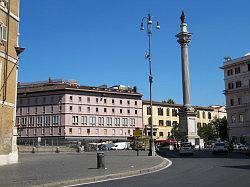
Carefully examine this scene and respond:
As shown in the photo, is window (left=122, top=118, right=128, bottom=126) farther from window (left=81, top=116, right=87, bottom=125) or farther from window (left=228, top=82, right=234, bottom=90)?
window (left=228, top=82, right=234, bottom=90)

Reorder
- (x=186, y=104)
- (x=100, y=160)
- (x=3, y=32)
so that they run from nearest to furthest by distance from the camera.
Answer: (x=100, y=160) → (x=3, y=32) → (x=186, y=104)

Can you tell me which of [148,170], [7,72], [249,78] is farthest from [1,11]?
[249,78]

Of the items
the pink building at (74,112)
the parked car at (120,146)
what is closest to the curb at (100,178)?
the parked car at (120,146)

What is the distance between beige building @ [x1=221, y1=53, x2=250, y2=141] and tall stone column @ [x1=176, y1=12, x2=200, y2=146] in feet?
122

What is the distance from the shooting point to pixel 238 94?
9425 centimetres

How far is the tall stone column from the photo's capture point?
54719mm

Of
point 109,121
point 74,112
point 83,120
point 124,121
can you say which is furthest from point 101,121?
point 74,112

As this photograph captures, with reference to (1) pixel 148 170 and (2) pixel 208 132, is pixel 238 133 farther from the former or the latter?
(1) pixel 148 170

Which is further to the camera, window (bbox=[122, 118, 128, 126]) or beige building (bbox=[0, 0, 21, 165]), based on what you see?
window (bbox=[122, 118, 128, 126])

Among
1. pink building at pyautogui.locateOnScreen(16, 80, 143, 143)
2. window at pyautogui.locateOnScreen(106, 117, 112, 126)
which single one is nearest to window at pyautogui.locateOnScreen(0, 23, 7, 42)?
pink building at pyautogui.locateOnScreen(16, 80, 143, 143)

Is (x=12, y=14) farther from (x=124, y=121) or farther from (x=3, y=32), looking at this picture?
(x=124, y=121)

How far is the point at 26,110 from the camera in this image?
351 feet

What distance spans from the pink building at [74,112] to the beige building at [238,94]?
29029mm

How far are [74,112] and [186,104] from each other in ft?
168
